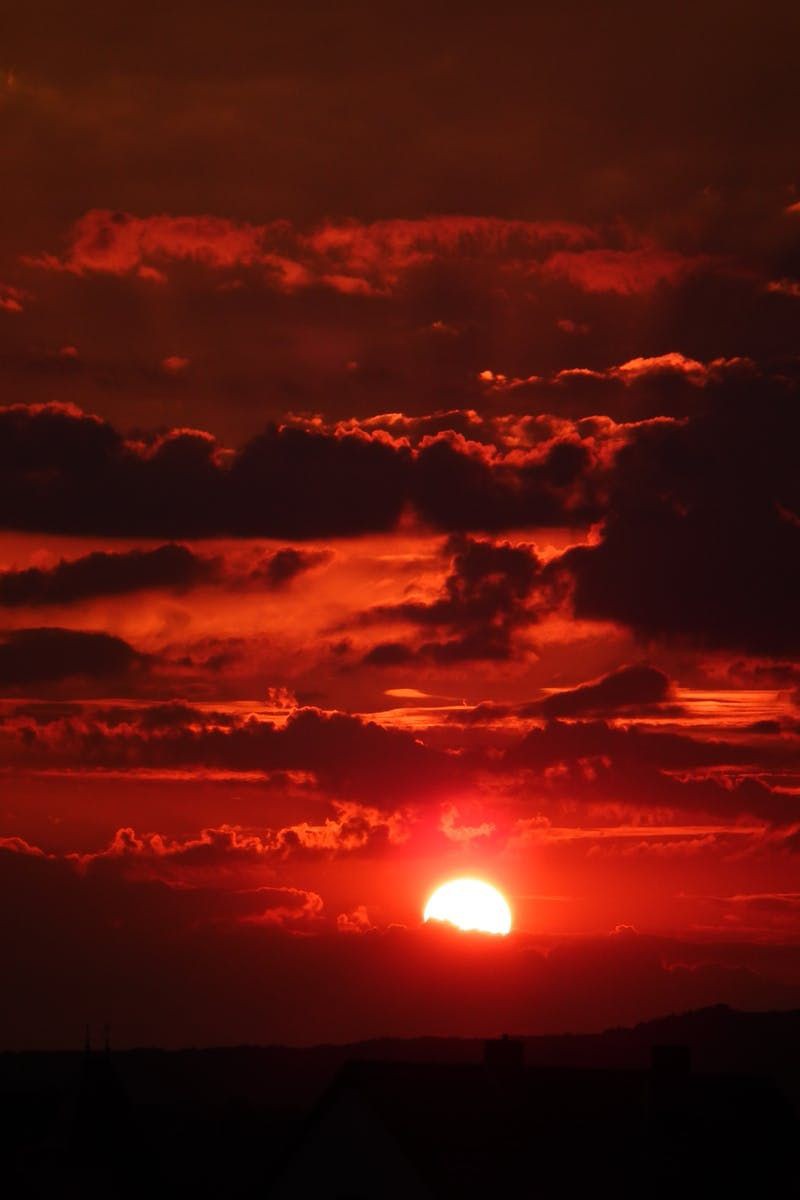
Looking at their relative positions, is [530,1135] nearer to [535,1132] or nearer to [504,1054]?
[535,1132]

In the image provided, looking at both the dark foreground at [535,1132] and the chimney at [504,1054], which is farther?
the chimney at [504,1054]

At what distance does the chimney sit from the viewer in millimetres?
55406

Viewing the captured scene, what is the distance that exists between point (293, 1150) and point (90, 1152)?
13.9m

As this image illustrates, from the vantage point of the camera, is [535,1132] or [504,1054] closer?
[535,1132]

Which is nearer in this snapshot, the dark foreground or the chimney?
the dark foreground

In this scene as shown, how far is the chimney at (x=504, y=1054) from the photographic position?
Result: 5541 centimetres

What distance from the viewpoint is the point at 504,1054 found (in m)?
56.5

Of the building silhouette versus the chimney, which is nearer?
the building silhouette

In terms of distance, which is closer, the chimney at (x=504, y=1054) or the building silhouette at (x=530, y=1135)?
the building silhouette at (x=530, y=1135)

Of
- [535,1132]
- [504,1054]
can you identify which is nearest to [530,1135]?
[535,1132]

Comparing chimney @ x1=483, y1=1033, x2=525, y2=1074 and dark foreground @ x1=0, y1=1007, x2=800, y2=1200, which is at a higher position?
chimney @ x1=483, y1=1033, x2=525, y2=1074

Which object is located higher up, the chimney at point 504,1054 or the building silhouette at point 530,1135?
the chimney at point 504,1054

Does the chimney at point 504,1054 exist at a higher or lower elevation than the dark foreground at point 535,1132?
higher

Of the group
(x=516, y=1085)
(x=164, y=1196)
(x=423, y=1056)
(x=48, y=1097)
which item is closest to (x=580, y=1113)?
(x=516, y=1085)
